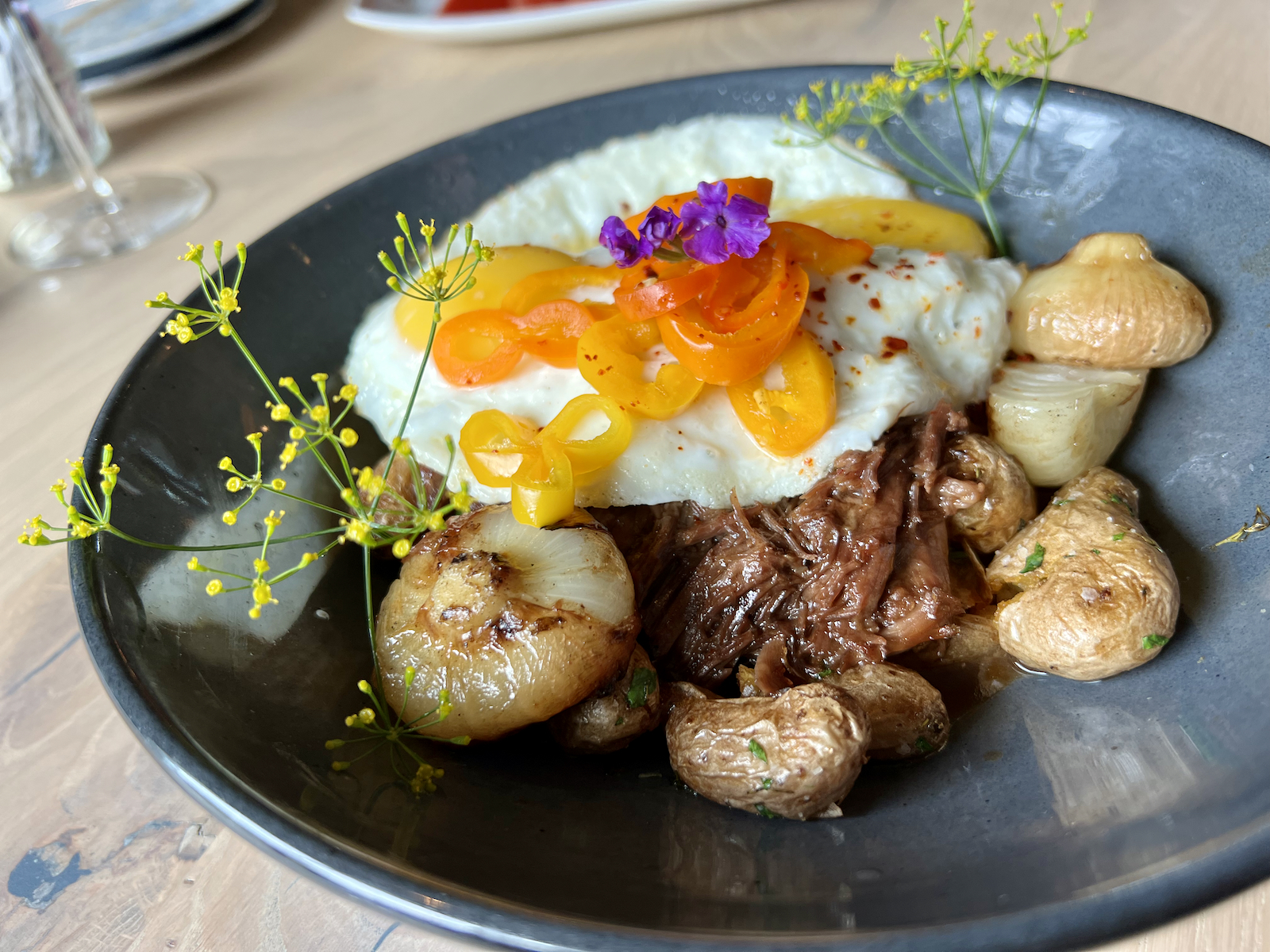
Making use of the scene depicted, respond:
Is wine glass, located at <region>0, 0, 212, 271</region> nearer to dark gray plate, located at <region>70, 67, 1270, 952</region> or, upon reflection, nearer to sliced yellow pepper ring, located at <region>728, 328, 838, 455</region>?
dark gray plate, located at <region>70, 67, 1270, 952</region>

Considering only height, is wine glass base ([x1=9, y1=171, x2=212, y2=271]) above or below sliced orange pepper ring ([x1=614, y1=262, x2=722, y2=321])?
below

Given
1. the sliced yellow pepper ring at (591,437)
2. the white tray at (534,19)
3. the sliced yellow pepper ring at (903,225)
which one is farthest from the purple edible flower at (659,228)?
the white tray at (534,19)

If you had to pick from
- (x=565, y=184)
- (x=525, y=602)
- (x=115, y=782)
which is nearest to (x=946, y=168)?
(x=565, y=184)

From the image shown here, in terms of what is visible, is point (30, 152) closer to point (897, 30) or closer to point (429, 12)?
point (429, 12)

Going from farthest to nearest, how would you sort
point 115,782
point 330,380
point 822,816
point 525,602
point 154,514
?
point 330,380, point 115,782, point 154,514, point 525,602, point 822,816

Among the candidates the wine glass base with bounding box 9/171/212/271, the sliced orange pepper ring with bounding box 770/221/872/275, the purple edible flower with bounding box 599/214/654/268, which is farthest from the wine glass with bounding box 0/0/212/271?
the sliced orange pepper ring with bounding box 770/221/872/275

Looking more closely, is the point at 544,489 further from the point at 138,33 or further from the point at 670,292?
the point at 138,33

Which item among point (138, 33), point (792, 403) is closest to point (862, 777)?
point (792, 403)
